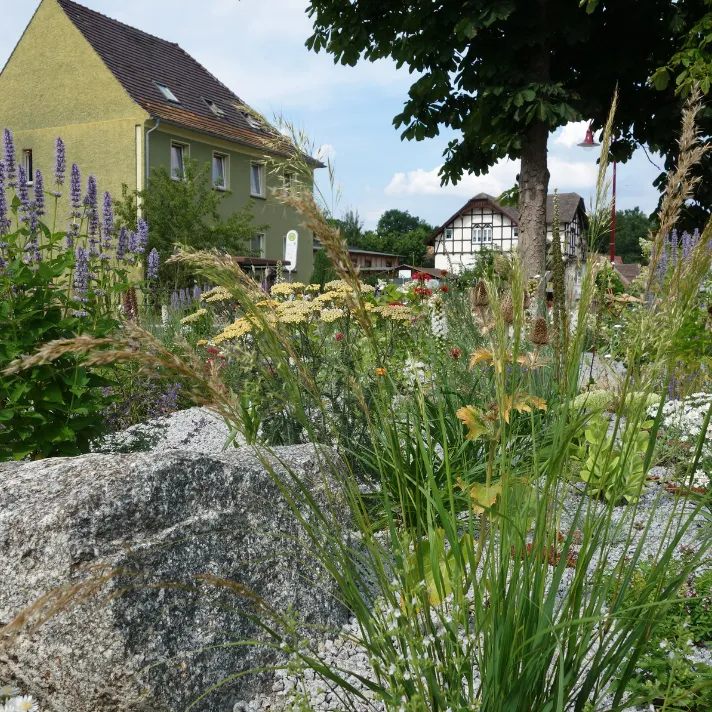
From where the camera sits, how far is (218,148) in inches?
998

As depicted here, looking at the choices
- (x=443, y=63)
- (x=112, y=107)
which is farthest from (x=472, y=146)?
(x=112, y=107)

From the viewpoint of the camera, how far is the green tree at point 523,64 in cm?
830

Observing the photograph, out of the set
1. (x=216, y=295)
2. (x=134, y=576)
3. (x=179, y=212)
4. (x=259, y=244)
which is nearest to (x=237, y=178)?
(x=259, y=244)

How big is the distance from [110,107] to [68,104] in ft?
6.50

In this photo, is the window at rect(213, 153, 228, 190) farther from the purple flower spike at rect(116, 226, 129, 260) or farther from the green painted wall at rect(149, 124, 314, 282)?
the purple flower spike at rect(116, 226, 129, 260)

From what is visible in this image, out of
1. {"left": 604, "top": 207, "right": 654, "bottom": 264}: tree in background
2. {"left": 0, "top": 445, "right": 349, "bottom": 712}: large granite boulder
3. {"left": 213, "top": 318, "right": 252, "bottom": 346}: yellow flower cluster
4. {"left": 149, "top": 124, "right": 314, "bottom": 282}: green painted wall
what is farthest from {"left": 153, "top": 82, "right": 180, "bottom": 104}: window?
{"left": 604, "top": 207, "right": 654, "bottom": 264}: tree in background

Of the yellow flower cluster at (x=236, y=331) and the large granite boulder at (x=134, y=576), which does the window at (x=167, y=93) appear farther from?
the large granite boulder at (x=134, y=576)

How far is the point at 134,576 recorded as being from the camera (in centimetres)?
200

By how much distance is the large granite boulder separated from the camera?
1.97 meters

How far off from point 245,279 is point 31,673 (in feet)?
4.49

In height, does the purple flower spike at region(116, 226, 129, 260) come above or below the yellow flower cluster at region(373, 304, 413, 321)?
above

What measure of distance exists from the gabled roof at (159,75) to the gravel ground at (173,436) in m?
16.6

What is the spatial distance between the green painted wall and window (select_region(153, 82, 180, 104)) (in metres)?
1.54

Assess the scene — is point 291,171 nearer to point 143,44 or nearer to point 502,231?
point 143,44
